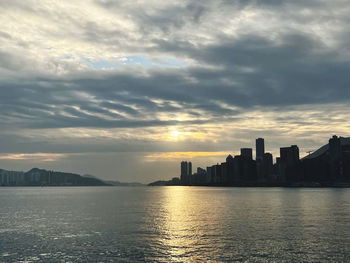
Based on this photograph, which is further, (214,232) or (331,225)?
(331,225)

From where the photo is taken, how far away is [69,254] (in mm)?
54812

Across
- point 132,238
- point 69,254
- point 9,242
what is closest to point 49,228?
point 9,242

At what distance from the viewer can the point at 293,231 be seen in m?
76.4

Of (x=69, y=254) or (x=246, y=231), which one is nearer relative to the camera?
(x=69, y=254)

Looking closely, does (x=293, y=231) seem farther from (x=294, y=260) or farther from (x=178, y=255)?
(x=178, y=255)

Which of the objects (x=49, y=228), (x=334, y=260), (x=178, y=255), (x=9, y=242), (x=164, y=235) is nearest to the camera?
(x=334, y=260)

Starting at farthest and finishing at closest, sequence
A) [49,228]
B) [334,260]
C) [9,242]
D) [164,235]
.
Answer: [49,228] < [164,235] < [9,242] < [334,260]

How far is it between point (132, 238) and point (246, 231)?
86.3 ft

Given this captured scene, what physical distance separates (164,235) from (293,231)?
2951cm

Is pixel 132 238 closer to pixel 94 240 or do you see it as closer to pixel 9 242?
pixel 94 240

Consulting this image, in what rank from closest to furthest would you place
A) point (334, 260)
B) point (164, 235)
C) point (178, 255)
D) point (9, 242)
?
1. point (334, 260)
2. point (178, 255)
3. point (9, 242)
4. point (164, 235)

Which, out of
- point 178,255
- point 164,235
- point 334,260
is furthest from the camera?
point 164,235

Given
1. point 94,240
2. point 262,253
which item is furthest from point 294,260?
point 94,240

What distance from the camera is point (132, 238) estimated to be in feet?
226
